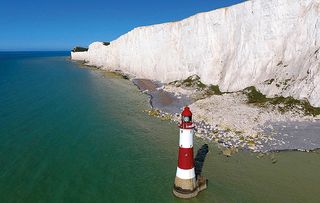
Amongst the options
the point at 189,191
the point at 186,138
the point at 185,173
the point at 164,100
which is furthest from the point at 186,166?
the point at 164,100

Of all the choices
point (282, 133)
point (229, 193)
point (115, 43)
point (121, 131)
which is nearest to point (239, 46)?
point (282, 133)

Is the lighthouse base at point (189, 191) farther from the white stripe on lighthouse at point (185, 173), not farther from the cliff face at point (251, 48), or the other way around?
the cliff face at point (251, 48)

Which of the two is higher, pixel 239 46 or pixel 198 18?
pixel 198 18

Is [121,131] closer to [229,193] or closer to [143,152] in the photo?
[143,152]

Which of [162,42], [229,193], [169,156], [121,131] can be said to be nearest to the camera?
[229,193]

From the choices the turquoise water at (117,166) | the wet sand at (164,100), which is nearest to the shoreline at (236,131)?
the wet sand at (164,100)

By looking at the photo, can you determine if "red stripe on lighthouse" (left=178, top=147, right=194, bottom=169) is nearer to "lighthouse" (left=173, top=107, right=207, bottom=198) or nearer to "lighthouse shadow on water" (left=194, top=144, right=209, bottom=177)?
"lighthouse" (left=173, top=107, right=207, bottom=198)
